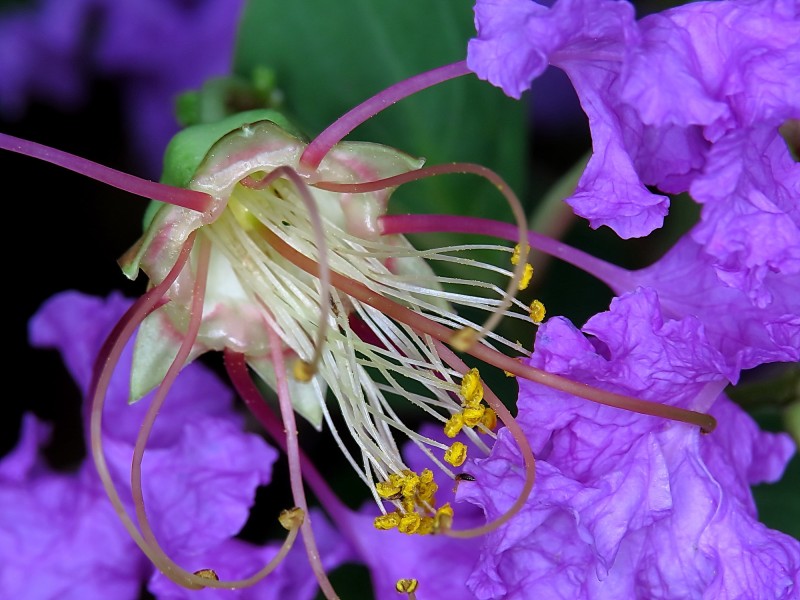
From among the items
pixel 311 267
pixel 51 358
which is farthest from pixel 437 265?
pixel 51 358

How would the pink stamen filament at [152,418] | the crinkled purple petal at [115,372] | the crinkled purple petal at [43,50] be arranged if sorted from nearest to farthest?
the pink stamen filament at [152,418], the crinkled purple petal at [115,372], the crinkled purple petal at [43,50]

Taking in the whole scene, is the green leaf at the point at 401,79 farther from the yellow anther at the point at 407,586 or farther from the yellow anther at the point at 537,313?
the yellow anther at the point at 407,586

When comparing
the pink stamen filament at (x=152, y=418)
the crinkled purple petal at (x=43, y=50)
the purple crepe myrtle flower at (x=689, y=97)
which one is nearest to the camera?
the purple crepe myrtle flower at (x=689, y=97)

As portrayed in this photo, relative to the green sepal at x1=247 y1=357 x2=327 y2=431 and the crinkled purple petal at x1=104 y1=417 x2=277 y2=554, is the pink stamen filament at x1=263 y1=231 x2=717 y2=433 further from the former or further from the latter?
the crinkled purple petal at x1=104 y1=417 x2=277 y2=554

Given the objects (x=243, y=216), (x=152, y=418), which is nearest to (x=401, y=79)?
(x=243, y=216)

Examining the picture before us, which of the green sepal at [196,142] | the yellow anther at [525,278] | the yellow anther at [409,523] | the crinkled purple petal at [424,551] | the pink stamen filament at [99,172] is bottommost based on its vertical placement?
the crinkled purple petal at [424,551]

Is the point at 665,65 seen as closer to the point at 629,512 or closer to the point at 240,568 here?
the point at 629,512

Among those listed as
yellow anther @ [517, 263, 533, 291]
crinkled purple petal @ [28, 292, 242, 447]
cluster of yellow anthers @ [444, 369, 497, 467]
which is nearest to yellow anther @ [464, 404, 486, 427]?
cluster of yellow anthers @ [444, 369, 497, 467]

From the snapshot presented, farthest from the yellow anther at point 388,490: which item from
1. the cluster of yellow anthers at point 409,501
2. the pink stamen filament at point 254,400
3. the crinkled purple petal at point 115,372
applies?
the crinkled purple petal at point 115,372
